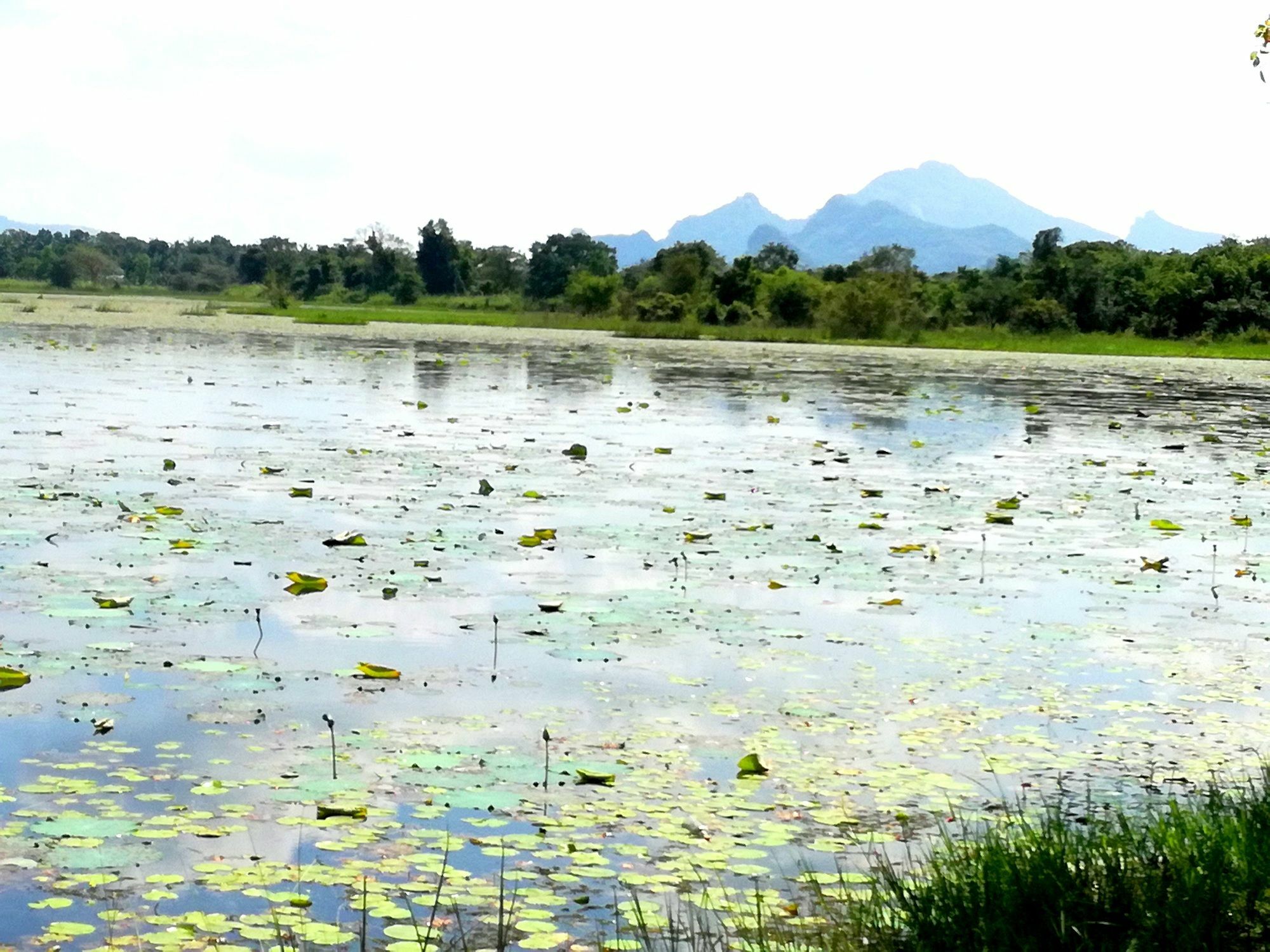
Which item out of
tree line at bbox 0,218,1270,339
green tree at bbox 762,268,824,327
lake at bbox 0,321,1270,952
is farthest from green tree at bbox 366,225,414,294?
lake at bbox 0,321,1270,952

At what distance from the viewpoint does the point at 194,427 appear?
1848 centimetres

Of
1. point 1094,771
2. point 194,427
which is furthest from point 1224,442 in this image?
point 1094,771

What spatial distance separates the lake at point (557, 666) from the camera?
4863 mm

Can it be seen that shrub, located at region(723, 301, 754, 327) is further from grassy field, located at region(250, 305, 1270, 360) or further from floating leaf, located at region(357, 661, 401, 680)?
floating leaf, located at region(357, 661, 401, 680)

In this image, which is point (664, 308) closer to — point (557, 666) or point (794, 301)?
point (794, 301)

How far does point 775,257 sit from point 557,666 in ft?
294

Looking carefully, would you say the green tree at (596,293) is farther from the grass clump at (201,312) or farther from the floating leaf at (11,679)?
the floating leaf at (11,679)

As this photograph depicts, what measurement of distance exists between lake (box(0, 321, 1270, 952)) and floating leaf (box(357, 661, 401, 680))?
0.04 meters

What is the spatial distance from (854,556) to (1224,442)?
11.2 meters

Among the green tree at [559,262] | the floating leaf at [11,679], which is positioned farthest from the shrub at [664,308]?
the floating leaf at [11,679]

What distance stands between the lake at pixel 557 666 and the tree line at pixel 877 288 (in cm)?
4314

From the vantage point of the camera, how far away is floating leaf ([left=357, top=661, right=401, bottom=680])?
711 centimetres

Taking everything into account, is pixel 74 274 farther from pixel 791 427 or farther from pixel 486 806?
pixel 486 806

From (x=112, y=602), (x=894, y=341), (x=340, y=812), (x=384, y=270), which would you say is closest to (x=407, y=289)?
(x=384, y=270)
